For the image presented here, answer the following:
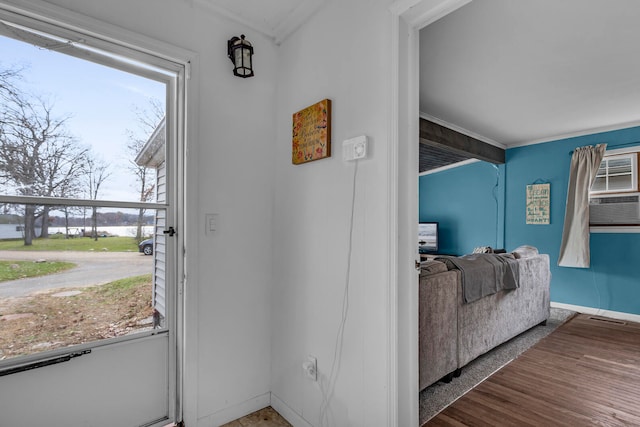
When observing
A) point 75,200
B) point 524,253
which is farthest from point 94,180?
point 524,253

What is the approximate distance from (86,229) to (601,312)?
5.51 metres

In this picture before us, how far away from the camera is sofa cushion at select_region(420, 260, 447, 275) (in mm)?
2118

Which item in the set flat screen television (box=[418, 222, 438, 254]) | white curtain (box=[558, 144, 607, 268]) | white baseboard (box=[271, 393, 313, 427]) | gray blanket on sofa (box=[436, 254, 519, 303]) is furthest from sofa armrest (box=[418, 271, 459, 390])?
flat screen television (box=[418, 222, 438, 254])

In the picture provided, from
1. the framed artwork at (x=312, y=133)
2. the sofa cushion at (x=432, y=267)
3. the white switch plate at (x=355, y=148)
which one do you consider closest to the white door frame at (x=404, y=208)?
the white switch plate at (x=355, y=148)

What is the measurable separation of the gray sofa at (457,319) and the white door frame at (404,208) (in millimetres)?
598

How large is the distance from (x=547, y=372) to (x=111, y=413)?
9.63 feet

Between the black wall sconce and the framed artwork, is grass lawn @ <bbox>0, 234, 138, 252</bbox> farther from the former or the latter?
the black wall sconce

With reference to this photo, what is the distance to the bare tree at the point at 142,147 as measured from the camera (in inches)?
66.5

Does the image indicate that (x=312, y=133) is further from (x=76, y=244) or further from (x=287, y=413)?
(x=287, y=413)

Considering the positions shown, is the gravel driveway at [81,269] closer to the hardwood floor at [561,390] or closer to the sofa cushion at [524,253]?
the hardwood floor at [561,390]

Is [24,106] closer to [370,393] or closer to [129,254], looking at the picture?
[129,254]

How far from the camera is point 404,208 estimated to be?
4.61 ft

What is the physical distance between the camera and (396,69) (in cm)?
138

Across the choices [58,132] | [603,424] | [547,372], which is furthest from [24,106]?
[547,372]
